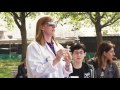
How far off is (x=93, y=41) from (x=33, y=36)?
0.71 metres

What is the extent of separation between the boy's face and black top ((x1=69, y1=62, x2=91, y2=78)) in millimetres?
66

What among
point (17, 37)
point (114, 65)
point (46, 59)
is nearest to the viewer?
point (46, 59)

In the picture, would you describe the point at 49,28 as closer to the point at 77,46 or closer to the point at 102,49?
the point at 77,46

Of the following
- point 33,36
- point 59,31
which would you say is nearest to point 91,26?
point 59,31

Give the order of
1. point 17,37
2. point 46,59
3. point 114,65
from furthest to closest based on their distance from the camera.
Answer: point 17,37 < point 114,65 < point 46,59

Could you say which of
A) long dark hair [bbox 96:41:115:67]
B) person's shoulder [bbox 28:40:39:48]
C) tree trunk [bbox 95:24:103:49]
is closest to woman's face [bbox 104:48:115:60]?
long dark hair [bbox 96:41:115:67]

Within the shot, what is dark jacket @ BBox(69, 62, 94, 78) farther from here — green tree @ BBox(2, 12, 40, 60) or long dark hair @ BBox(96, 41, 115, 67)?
green tree @ BBox(2, 12, 40, 60)

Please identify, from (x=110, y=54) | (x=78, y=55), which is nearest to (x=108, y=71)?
(x=110, y=54)

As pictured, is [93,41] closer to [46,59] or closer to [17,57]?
[46,59]

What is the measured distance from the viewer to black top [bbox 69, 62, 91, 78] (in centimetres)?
282

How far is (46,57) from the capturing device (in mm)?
2625

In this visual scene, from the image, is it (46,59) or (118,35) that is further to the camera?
(118,35)

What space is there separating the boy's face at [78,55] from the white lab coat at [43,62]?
21cm

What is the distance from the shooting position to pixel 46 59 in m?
2.62
